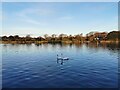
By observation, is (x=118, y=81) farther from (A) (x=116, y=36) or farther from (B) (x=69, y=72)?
(A) (x=116, y=36)

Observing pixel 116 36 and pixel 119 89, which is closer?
pixel 119 89

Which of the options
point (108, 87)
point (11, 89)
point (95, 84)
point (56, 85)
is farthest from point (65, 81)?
point (11, 89)

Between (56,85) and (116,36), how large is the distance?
169 meters

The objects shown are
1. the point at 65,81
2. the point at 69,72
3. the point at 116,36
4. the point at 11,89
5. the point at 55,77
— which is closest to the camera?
→ the point at 11,89

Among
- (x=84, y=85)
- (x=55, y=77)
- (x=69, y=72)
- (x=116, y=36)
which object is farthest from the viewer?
(x=116, y=36)

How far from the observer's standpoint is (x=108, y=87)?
2027 centimetres

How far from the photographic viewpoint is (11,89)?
64.7ft

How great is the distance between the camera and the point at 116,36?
177 meters

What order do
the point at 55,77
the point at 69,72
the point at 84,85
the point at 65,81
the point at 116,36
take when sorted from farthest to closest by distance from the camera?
the point at 116,36, the point at 69,72, the point at 55,77, the point at 65,81, the point at 84,85

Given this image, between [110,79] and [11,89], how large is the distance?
46.2ft

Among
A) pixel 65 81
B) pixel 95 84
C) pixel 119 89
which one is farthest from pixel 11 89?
pixel 119 89

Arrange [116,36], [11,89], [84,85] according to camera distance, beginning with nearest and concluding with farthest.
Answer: [11,89] < [84,85] < [116,36]

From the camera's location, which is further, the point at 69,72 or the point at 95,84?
the point at 69,72

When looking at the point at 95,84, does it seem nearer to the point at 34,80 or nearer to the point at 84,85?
the point at 84,85
